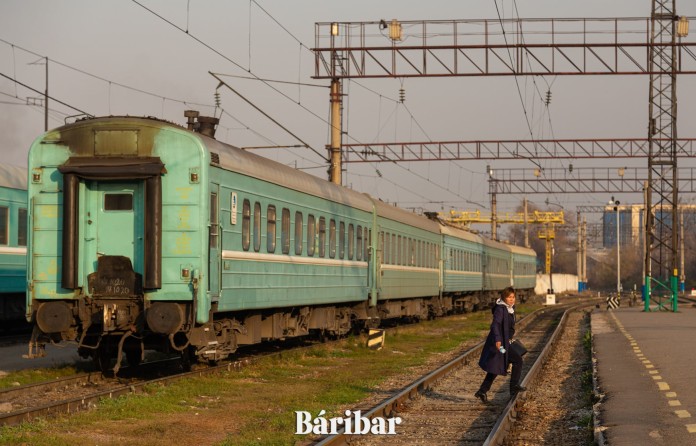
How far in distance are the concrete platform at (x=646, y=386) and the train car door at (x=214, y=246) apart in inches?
218

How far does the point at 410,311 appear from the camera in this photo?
1352 inches

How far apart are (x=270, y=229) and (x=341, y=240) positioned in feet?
17.5

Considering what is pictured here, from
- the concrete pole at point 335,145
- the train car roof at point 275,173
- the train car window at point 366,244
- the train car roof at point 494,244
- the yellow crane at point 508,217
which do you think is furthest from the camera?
the yellow crane at point 508,217

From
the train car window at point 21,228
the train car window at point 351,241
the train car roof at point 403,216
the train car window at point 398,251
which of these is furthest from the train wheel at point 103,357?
the train car window at point 398,251

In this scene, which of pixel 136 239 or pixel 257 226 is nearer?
pixel 136 239

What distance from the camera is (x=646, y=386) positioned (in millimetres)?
15680

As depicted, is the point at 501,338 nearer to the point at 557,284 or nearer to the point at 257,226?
the point at 257,226

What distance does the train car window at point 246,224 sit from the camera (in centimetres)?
1742

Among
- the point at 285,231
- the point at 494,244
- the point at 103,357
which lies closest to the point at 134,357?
the point at 103,357

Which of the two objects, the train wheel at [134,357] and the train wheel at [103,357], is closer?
the train wheel at [103,357]

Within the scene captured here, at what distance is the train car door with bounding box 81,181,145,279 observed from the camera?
15.6 m

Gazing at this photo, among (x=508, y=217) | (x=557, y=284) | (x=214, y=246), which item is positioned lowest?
(x=557, y=284)

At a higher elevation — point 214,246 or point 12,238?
point 12,238

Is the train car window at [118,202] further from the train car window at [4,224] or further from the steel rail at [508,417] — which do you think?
the train car window at [4,224]
